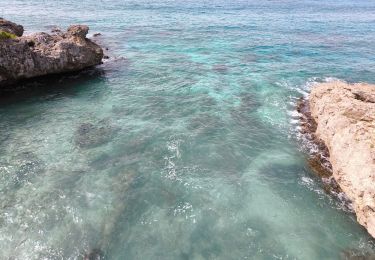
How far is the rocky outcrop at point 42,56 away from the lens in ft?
94.0

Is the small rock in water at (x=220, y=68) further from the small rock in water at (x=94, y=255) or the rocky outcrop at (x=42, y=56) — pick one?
the small rock in water at (x=94, y=255)

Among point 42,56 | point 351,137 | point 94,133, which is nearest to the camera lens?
point 351,137

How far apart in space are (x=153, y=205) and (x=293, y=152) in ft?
34.3

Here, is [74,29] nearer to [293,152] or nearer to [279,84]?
[279,84]

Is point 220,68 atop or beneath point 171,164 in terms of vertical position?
atop

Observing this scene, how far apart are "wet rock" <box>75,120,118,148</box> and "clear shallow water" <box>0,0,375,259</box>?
0.13 metres

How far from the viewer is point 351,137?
1934 centimetres

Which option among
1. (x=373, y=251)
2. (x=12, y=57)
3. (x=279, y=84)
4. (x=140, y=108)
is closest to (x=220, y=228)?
(x=373, y=251)

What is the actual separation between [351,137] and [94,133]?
16.7 m

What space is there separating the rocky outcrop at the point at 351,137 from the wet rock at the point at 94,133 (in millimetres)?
14771

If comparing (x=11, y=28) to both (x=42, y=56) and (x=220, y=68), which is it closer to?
(x=42, y=56)

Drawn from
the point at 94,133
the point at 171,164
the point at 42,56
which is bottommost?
the point at 171,164

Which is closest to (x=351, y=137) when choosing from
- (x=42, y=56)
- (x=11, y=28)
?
(x=42, y=56)

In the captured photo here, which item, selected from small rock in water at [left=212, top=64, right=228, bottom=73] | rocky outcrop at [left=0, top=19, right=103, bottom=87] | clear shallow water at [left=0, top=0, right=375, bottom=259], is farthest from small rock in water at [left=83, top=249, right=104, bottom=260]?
small rock in water at [left=212, top=64, right=228, bottom=73]
